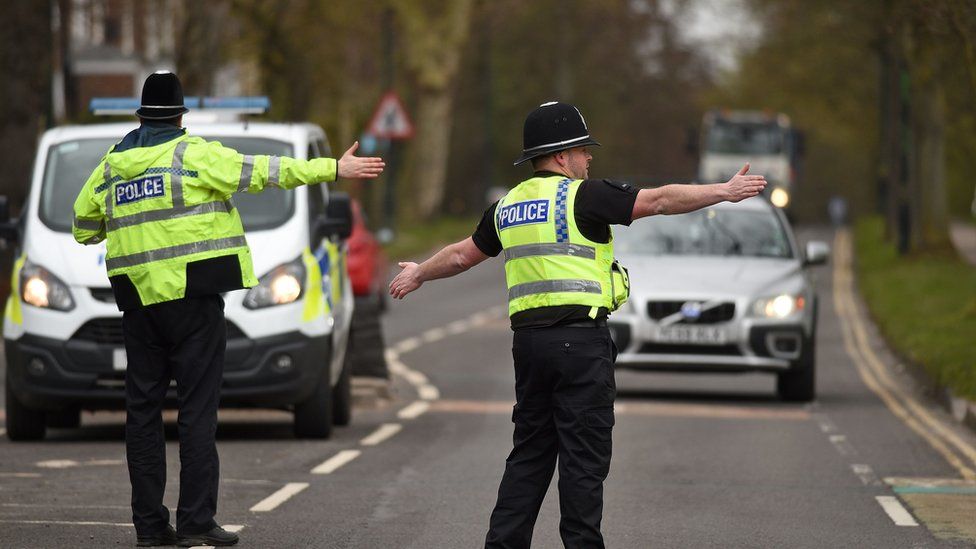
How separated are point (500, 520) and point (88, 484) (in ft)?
13.3

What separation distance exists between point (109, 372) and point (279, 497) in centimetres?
268

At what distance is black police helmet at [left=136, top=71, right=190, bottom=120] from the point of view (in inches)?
342

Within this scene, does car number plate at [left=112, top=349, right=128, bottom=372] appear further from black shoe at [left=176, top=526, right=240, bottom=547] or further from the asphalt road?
black shoe at [left=176, top=526, right=240, bottom=547]

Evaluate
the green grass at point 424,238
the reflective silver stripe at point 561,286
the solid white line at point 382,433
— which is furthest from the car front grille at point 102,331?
the green grass at point 424,238

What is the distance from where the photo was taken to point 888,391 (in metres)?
18.4

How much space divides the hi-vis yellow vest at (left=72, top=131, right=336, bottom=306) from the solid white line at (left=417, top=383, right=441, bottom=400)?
8531 millimetres

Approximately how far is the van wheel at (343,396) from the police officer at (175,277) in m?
5.62

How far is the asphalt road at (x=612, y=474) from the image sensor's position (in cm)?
938

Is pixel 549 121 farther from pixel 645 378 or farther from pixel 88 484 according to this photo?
pixel 645 378

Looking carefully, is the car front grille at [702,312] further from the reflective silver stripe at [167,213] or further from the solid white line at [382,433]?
the reflective silver stripe at [167,213]

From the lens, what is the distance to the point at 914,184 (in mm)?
37844

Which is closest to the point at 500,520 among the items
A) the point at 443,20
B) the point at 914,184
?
the point at 914,184

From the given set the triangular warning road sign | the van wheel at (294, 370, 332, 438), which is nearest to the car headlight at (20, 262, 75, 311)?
the van wheel at (294, 370, 332, 438)

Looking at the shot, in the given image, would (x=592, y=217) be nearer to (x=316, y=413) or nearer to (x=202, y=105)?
(x=316, y=413)
